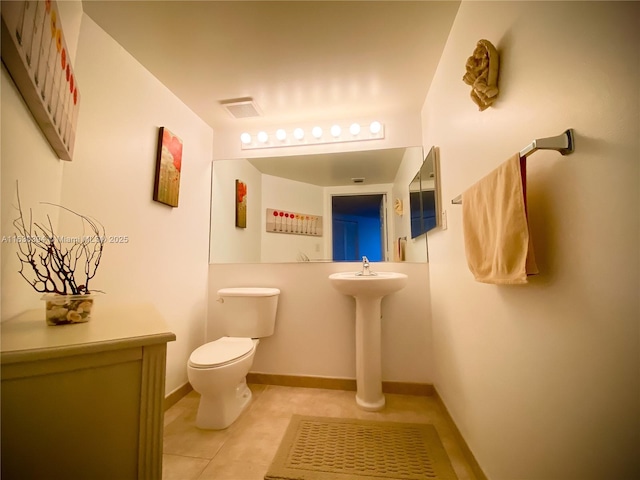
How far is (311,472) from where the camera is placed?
43.8 inches

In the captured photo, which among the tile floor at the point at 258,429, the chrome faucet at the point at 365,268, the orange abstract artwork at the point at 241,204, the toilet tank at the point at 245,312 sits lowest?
the tile floor at the point at 258,429

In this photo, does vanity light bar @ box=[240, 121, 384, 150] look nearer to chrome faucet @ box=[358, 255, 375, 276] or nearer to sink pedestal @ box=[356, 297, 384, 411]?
chrome faucet @ box=[358, 255, 375, 276]

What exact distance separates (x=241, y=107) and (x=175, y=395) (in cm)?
210

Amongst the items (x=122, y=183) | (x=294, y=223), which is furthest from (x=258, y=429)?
(x=122, y=183)

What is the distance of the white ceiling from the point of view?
1193 mm

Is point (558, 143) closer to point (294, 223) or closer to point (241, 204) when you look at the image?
point (294, 223)

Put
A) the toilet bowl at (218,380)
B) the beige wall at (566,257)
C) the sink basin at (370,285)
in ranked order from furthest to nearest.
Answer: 1. the sink basin at (370,285)
2. the toilet bowl at (218,380)
3. the beige wall at (566,257)

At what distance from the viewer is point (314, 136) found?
2.11 m

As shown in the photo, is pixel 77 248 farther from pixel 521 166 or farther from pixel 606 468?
pixel 606 468

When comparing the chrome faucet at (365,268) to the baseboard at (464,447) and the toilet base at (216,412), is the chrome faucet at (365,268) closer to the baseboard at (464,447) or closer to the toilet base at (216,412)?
the baseboard at (464,447)

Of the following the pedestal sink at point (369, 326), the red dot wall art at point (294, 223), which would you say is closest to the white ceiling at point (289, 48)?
the red dot wall art at point (294, 223)

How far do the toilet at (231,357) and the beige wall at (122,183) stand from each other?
13.2 inches

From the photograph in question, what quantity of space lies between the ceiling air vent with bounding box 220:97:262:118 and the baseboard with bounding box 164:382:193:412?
81.0 inches

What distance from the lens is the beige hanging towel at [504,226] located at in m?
0.66
